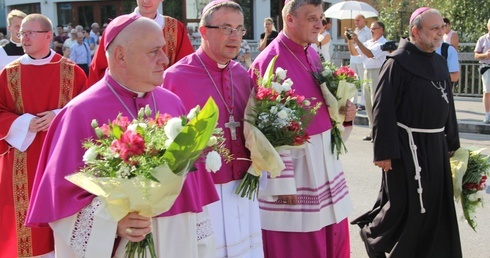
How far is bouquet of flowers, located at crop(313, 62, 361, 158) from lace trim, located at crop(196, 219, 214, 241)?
1861 mm

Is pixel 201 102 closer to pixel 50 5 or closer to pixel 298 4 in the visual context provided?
pixel 298 4

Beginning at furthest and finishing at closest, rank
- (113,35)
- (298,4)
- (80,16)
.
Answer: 1. (80,16)
2. (298,4)
3. (113,35)

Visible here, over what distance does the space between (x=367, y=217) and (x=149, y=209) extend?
11.4 feet

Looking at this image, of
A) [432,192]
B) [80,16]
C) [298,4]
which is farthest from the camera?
[80,16]

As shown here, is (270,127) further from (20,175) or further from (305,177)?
(20,175)

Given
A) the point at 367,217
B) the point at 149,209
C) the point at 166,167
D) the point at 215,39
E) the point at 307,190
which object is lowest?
the point at 367,217

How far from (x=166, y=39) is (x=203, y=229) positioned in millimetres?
2250

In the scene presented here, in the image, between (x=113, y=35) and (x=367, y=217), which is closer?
(x=113, y=35)

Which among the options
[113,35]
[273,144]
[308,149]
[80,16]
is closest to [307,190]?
[308,149]

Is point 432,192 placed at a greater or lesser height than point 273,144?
lesser

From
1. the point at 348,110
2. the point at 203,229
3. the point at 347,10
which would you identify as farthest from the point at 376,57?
the point at 203,229

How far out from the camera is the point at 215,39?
4402mm

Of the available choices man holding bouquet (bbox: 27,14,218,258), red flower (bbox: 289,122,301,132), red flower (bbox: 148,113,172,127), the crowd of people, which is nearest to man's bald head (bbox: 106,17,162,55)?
man holding bouquet (bbox: 27,14,218,258)

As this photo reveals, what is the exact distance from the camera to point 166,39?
215 inches
